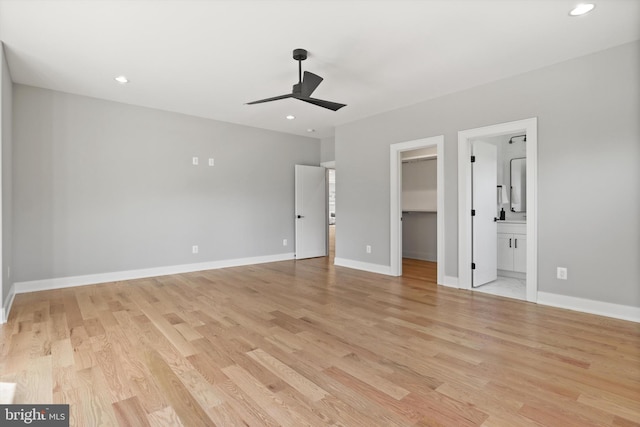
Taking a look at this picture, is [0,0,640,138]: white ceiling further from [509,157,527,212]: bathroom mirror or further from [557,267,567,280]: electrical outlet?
[557,267,567,280]: electrical outlet

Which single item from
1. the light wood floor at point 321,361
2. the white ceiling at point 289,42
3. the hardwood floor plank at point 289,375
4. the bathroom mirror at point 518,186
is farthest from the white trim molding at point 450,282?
the hardwood floor plank at point 289,375

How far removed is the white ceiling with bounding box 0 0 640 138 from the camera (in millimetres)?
2537

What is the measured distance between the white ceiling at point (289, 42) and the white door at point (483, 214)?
1.06 meters

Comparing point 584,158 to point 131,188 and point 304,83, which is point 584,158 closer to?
point 304,83

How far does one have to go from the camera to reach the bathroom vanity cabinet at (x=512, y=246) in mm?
4836

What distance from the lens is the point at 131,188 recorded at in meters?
4.93

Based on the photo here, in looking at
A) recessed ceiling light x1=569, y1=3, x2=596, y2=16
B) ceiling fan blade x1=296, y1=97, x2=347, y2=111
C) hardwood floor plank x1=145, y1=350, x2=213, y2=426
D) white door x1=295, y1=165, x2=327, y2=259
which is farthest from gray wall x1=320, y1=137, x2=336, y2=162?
hardwood floor plank x1=145, y1=350, x2=213, y2=426

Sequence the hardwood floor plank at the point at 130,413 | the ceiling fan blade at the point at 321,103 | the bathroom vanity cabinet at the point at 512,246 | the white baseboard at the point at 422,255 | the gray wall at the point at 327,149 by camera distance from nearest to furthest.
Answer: the hardwood floor plank at the point at 130,413, the ceiling fan blade at the point at 321,103, the bathroom vanity cabinet at the point at 512,246, the white baseboard at the point at 422,255, the gray wall at the point at 327,149

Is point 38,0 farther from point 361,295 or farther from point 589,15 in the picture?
point 589,15

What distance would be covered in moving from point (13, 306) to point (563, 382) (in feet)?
16.7

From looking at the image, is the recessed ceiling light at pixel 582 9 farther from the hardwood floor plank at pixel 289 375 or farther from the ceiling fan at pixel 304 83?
the hardwood floor plank at pixel 289 375

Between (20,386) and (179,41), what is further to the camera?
(179,41)

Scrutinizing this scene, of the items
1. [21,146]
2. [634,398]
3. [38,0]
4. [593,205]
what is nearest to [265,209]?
[21,146]

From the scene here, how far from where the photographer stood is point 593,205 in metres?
3.27
